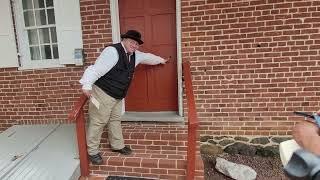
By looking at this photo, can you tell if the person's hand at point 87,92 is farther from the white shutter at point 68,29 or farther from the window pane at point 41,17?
the window pane at point 41,17

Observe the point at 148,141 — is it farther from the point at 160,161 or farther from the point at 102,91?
the point at 102,91

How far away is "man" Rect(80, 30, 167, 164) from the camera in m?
3.20

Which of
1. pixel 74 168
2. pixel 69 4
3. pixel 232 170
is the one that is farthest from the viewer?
pixel 69 4

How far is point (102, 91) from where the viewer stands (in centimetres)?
337

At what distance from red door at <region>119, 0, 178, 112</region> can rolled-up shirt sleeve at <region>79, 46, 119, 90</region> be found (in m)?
1.15

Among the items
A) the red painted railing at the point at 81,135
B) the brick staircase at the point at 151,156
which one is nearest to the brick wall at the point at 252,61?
the brick staircase at the point at 151,156

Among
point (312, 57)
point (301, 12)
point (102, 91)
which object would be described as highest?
point (301, 12)

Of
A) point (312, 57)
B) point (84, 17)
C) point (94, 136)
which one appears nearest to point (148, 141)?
point (94, 136)

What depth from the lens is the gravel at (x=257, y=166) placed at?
147 inches

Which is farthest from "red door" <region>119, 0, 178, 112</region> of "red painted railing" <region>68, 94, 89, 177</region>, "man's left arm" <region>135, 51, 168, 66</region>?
"red painted railing" <region>68, 94, 89, 177</region>

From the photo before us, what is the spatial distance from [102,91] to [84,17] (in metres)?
1.48

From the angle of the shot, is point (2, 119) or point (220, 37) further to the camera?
point (2, 119)

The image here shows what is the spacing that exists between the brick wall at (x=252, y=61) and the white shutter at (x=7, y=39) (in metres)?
2.67

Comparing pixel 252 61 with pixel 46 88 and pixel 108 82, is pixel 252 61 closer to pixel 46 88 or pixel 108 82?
pixel 108 82
